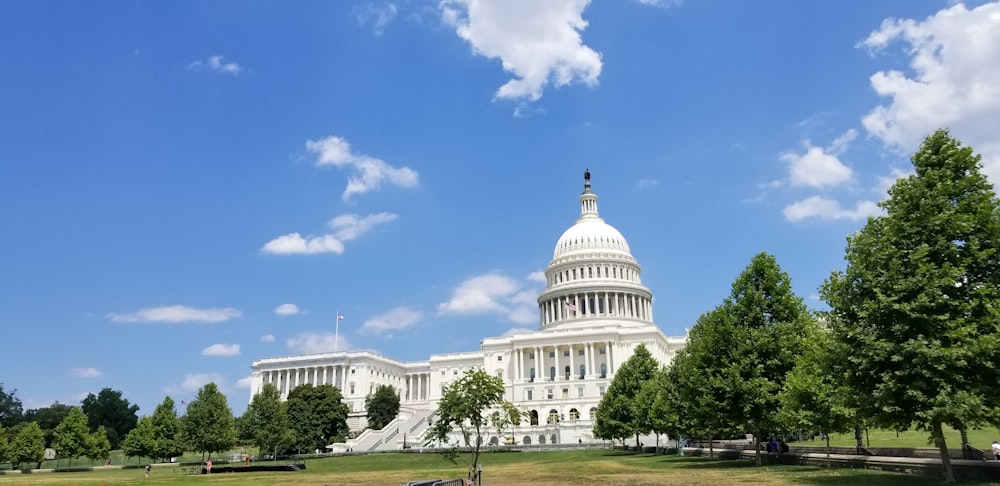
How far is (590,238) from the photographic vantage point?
156 meters

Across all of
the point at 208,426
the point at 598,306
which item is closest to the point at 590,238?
the point at 598,306

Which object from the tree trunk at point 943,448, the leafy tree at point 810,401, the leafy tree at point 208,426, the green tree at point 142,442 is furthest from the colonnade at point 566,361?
the tree trunk at point 943,448

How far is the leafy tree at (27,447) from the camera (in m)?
85.9

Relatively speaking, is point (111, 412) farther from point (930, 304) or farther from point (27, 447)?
point (930, 304)

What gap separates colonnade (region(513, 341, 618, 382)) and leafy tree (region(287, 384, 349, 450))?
3659 centimetres

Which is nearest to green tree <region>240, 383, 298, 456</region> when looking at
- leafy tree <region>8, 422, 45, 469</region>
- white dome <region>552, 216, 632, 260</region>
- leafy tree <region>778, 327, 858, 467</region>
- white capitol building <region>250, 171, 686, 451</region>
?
white capitol building <region>250, 171, 686, 451</region>

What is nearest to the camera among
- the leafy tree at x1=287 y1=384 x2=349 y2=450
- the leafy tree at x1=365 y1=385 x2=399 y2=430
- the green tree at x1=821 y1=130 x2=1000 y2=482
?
the green tree at x1=821 y1=130 x2=1000 y2=482

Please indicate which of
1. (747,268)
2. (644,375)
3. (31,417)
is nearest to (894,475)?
(747,268)

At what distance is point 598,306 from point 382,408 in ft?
163

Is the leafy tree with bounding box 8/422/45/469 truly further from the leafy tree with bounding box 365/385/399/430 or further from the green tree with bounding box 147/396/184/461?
the leafy tree with bounding box 365/385/399/430

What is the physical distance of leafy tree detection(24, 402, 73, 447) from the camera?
134 m

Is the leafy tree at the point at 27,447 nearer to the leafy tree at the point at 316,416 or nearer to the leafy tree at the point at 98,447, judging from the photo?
the leafy tree at the point at 98,447

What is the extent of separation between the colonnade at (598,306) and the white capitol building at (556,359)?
217 mm

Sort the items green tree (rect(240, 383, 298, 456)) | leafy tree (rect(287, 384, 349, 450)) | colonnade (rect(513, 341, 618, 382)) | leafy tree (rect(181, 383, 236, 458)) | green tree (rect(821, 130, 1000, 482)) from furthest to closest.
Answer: colonnade (rect(513, 341, 618, 382)), leafy tree (rect(287, 384, 349, 450)), green tree (rect(240, 383, 298, 456)), leafy tree (rect(181, 383, 236, 458)), green tree (rect(821, 130, 1000, 482))
